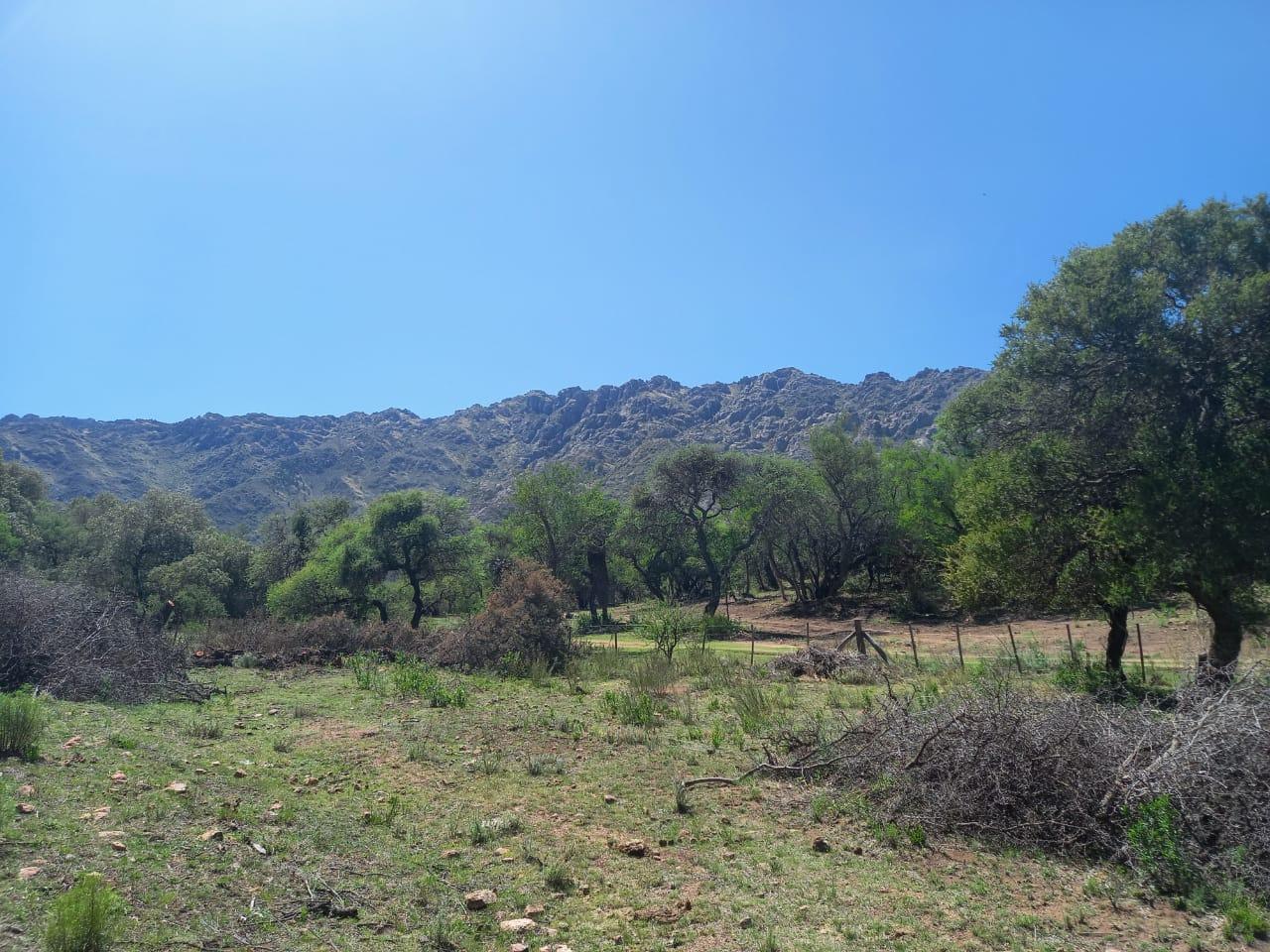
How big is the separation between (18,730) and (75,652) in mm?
7023

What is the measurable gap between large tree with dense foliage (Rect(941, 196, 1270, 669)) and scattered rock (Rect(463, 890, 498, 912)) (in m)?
12.4

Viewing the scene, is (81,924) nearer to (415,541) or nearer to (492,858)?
(492,858)

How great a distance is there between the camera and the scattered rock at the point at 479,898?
18.5ft

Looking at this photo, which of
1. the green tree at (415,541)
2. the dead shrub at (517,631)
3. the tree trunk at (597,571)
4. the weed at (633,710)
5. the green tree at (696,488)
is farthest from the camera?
the tree trunk at (597,571)

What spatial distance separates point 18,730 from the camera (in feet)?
27.1

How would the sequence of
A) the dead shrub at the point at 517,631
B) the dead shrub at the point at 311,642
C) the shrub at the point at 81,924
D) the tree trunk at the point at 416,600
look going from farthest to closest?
the tree trunk at the point at 416,600 < the dead shrub at the point at 311,642 < the dead shrub at the point at 517,631 < the shrub at the point at 81,924

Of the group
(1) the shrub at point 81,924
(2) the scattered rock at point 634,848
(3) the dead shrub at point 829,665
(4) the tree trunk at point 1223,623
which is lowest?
(3) the dead shrub at point 829,665

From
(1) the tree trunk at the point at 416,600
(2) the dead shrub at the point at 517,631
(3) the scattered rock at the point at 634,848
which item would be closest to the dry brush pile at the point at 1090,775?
(3) the scattered rock at the point at 634,848

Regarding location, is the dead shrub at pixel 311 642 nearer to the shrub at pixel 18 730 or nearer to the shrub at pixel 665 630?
the shrub at pixel 665 630

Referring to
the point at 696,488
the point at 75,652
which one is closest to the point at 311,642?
the point at 75,652

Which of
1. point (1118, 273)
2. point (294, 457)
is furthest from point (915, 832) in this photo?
point (294, 457)

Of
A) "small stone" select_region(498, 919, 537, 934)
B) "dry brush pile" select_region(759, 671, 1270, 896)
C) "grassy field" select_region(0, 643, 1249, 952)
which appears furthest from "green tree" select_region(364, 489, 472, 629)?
"small stone" select_region(498, 919, 537, 934)

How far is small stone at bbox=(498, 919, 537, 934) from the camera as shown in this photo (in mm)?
5254

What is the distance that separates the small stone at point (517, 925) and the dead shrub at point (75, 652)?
11.7 m
